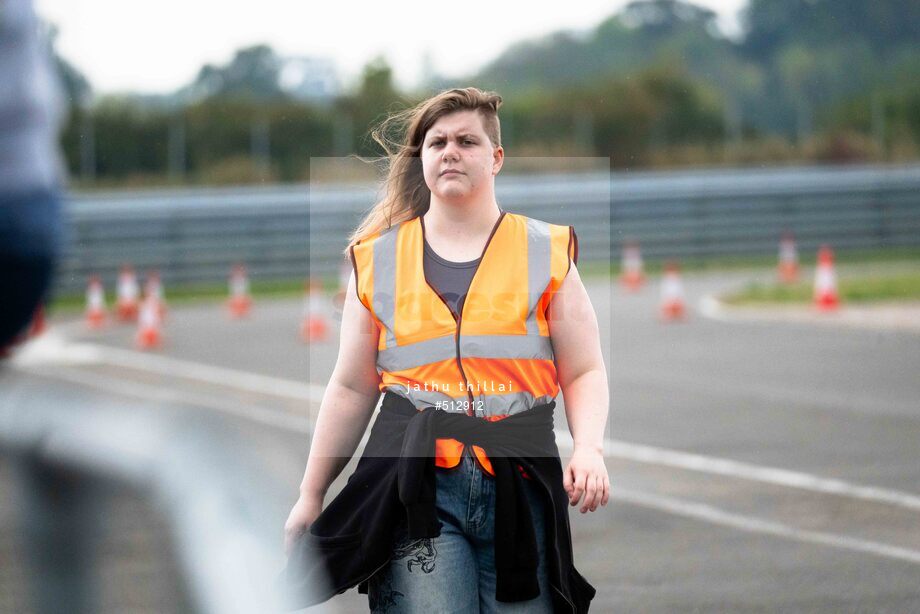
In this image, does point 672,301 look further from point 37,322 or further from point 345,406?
point 37,322

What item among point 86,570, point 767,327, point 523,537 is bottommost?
point 767,327

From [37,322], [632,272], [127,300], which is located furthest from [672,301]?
[37,322]

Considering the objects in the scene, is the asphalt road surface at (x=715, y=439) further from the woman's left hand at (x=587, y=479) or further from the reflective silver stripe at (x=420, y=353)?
the woman's left hand at (x=587, y=479)

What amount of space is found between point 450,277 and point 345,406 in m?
0.38

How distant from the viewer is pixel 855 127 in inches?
1463

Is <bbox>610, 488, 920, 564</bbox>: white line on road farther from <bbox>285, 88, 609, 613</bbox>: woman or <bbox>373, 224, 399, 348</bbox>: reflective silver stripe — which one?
<bbox>373, 224, 399, 348</bbox>: reflective silver stripe

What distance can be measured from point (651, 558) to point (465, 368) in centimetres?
358

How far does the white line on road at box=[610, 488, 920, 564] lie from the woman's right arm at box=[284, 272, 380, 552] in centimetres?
376

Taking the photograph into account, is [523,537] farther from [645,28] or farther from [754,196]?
[645,28]

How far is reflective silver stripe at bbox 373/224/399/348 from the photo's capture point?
300cm

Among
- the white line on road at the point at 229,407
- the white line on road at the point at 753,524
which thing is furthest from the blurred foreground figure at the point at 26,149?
the white line on road at the point at 229,407

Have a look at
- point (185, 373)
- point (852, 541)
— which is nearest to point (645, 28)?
point (185, 373)

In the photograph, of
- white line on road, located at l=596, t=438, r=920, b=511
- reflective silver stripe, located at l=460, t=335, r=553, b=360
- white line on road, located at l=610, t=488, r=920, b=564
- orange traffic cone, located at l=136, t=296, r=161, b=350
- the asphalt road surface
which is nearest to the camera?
reflective silver stripe, located at l=460, t=335, r=553, b=360

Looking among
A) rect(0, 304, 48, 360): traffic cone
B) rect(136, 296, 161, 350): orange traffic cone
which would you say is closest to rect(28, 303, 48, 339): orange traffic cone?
rect(0, 304, 48, 360): traffic cone
